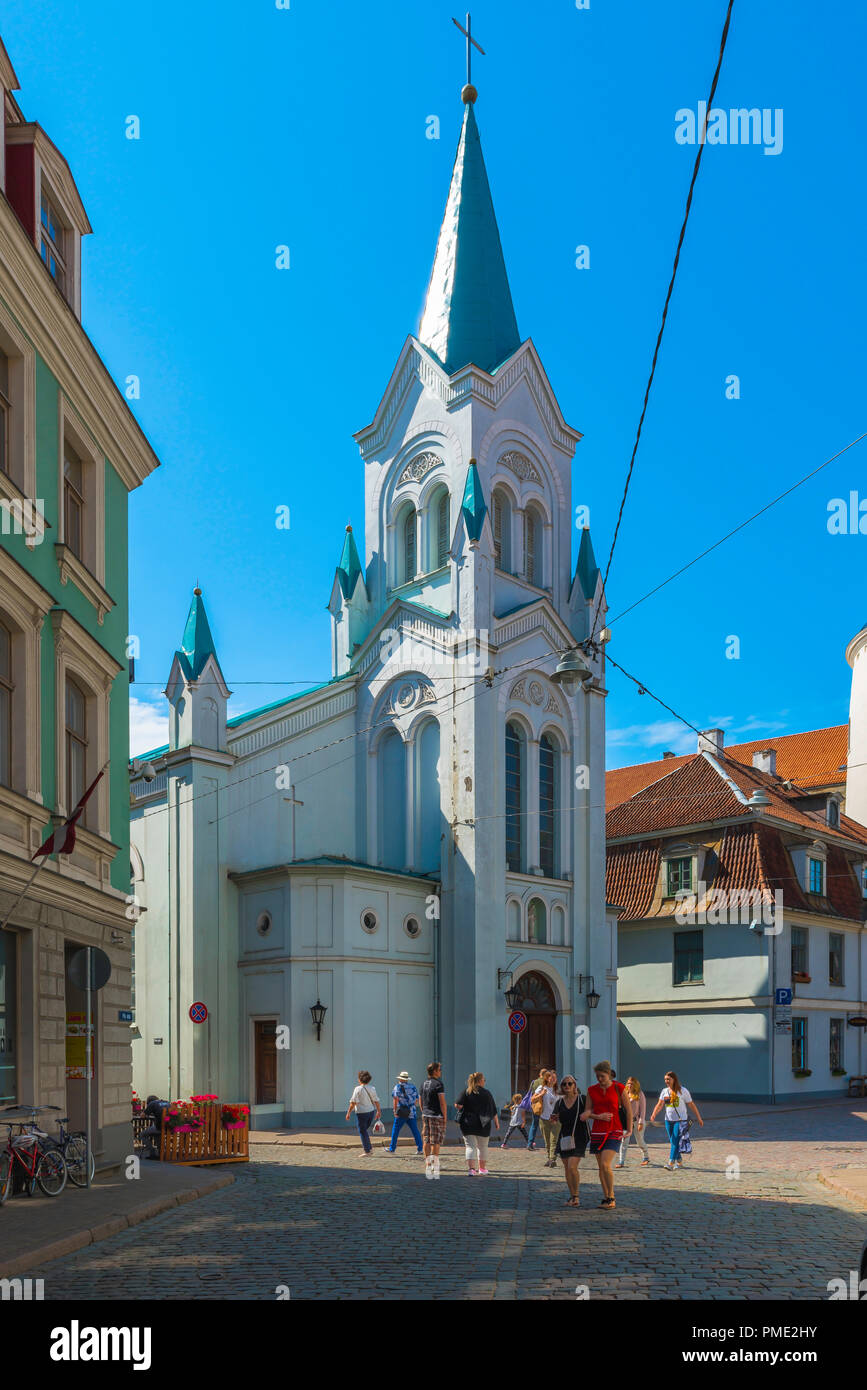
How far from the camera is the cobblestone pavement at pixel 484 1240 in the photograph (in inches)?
346

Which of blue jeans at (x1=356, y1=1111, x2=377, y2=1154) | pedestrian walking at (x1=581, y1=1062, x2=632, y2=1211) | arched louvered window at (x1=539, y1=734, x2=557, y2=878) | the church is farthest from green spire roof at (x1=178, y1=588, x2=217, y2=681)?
pedestrian walking at (x1=581, y1=1062, x2=632, y2=1211)

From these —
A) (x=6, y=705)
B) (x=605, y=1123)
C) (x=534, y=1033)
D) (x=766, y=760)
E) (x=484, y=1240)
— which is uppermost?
(x=766, y=760)

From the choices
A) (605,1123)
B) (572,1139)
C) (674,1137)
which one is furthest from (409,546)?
(605,1123)

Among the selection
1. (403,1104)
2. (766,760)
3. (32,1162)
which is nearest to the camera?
(32,1162)

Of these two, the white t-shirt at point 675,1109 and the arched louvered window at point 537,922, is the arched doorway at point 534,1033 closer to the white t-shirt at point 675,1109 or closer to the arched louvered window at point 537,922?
the arched louvered window at point 537,922

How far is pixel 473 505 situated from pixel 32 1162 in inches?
885

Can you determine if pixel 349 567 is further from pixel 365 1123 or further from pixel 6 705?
pixel 6 705

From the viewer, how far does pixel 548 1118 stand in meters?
20.0

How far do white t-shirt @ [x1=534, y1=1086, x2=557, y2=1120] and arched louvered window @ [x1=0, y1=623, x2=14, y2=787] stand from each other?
34.3ft

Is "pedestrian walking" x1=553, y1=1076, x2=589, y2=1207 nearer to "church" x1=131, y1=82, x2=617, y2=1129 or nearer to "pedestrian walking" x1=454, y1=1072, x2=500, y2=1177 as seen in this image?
"pedestrian walking" x1=454, y1=1072, x2=500, y2=1177
